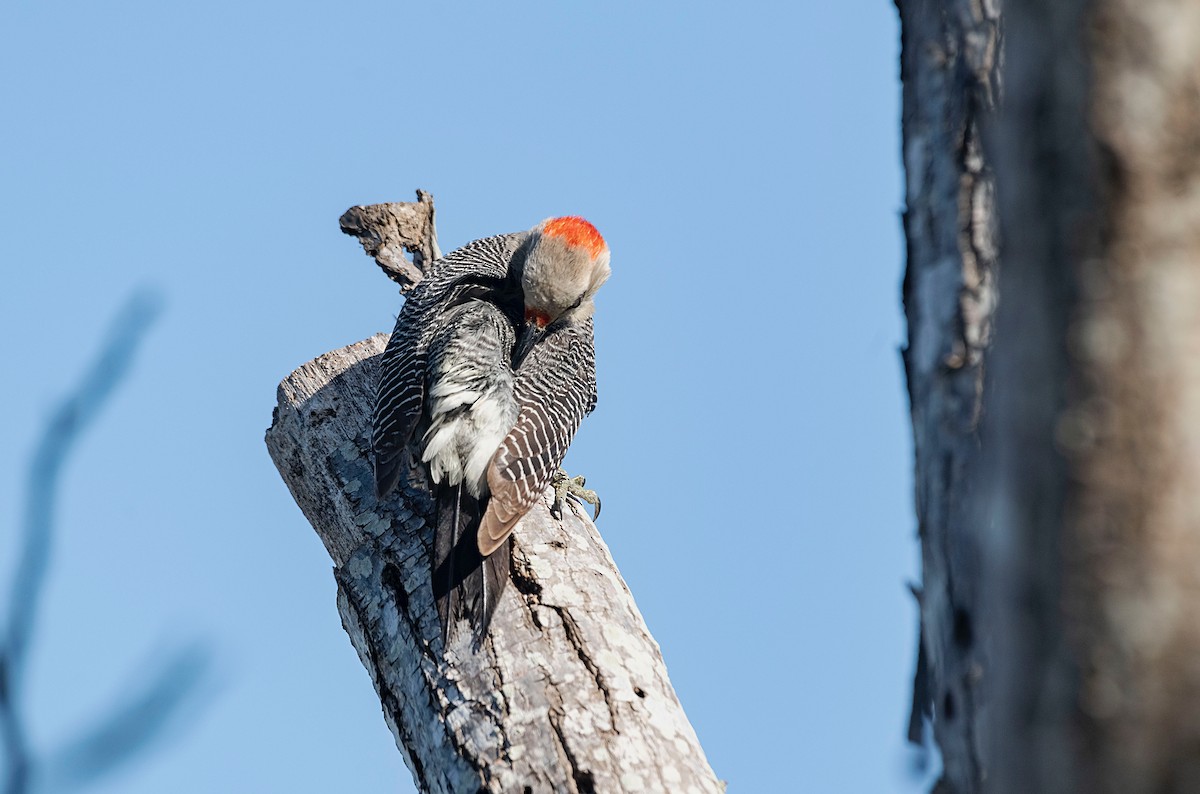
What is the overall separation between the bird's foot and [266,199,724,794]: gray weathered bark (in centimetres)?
7

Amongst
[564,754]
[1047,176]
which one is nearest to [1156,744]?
[1047,176]

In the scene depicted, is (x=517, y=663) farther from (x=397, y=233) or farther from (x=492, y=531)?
(x=397, y=233)

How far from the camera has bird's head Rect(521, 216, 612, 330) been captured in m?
5.52

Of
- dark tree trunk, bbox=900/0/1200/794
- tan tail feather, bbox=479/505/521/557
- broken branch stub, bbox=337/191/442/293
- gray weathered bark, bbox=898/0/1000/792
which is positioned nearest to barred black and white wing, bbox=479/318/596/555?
tan tail feather, bbox=479/505/521/557

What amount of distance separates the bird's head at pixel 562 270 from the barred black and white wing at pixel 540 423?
116mm

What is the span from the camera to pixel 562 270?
5602mm

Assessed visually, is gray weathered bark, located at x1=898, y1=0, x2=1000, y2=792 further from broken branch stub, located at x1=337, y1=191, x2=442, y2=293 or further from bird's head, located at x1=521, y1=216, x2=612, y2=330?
broken branch stub, located at x1=337, y1=191, x2=442, y2=293

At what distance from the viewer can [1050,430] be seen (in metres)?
1.21

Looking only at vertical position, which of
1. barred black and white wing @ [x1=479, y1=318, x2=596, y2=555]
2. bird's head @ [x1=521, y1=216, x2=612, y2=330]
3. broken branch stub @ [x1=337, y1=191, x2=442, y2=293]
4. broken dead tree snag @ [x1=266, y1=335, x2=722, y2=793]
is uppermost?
broken branch stub @ [x1=337, y1=191, x2=442, y2=293]

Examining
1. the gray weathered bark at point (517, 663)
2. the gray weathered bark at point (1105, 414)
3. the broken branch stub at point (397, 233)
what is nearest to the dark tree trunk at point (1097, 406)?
the gray weathered bark at point (1105, 414)

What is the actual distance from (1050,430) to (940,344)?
595 millimetres

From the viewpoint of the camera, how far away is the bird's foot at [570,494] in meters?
4.49

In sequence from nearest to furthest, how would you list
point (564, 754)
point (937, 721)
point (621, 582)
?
point (937, 721)
point (564, 754)
point (621, 582)

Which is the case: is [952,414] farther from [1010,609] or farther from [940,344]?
[1010,609]
